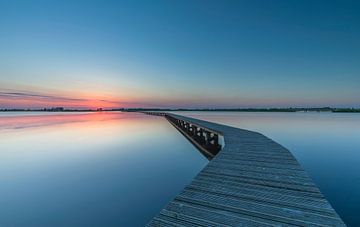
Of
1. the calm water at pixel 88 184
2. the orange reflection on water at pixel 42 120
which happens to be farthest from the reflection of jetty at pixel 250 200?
the orange reflection on water at pixel 42 120

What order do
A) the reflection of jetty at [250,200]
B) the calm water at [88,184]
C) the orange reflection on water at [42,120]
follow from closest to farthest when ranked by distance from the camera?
the reflection of jetty at [250,200] → the calm water at [88,184] → the orange reflection on water at [42,120]

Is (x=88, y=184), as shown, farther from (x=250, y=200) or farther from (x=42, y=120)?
(x=42, y=120)

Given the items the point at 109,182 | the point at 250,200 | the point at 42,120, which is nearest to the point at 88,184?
the point at 109,182

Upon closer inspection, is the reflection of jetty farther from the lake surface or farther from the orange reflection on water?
the orange reflection on water

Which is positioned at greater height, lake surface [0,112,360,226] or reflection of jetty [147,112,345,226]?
reflection of jetty [147,112,345,226]

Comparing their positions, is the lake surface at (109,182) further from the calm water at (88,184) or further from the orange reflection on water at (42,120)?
the orange reflection on water at (42,120)

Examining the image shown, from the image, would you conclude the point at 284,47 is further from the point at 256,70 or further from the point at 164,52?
the point at 164,52

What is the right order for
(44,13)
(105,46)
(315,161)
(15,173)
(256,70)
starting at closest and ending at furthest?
(15,173) < (315,161) < (44,13) < (105,46) < (256,70)

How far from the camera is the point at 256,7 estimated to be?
15852mm

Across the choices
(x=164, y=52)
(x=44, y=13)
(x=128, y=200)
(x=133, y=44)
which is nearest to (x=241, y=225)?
(x=128, y=200)

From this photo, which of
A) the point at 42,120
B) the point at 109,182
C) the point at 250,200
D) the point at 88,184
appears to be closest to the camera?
the point at 250,200

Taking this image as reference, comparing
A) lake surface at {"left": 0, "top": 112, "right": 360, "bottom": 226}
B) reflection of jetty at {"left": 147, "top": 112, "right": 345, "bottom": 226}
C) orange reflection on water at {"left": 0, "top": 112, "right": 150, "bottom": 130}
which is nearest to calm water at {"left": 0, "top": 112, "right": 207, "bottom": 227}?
lake surface at {"left": 0, "top": 112, "right": 360, "bottom": 226}

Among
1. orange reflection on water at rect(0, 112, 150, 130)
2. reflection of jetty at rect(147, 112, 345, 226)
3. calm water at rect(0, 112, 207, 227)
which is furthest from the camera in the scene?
orange reflection on water at rect(0, 112, 150, 130)

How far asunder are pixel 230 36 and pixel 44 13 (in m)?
15.9
